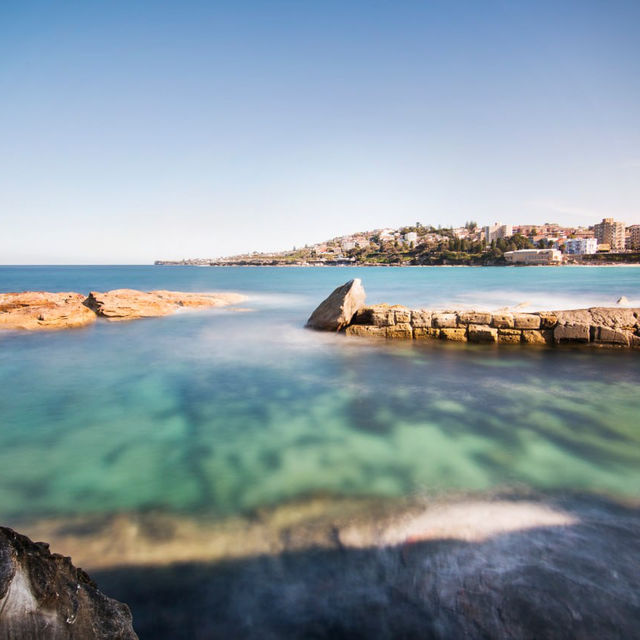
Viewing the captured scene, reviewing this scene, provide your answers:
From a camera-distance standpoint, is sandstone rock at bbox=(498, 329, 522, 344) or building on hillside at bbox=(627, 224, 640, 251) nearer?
sandstone rock at bbox=(498, 329, 522, 344)

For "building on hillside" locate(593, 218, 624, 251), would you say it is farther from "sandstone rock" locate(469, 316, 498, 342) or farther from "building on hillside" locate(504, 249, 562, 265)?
"sandstone rock" locate(469, 316, 498, 342)

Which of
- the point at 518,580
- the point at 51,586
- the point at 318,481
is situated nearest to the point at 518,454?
the point at 518,580

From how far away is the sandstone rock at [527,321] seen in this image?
11070 millimetres

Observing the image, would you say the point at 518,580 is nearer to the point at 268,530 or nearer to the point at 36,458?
the point at 268,530

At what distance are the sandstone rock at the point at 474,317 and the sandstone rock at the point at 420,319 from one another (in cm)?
91

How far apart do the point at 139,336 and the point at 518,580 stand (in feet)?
42.6

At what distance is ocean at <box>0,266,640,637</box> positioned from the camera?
3.95 metres

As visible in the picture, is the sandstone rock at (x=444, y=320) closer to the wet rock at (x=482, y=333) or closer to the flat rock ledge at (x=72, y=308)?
the wet rock at (x=482, y=333)

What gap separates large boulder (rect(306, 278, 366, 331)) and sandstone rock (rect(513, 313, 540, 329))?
15.7 feet

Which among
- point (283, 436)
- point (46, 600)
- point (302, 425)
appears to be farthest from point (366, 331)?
point (46, 600)

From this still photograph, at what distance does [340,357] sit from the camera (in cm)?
1020

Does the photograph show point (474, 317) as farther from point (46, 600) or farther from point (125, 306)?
point (125, 306)

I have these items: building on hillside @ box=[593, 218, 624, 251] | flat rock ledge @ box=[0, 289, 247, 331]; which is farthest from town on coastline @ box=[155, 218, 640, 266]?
flat rock ledge @ box=[0, 289, 247, 331]

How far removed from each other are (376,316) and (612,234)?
170918 millimetres
